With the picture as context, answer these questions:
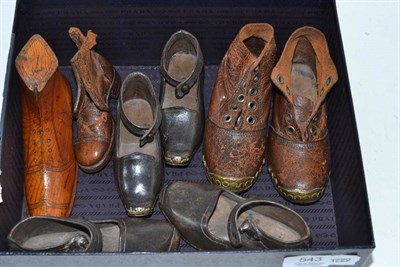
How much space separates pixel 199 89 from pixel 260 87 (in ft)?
0.46

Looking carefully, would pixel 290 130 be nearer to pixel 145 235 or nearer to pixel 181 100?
pixel 181 100

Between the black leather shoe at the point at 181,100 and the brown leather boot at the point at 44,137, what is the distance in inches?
8.2

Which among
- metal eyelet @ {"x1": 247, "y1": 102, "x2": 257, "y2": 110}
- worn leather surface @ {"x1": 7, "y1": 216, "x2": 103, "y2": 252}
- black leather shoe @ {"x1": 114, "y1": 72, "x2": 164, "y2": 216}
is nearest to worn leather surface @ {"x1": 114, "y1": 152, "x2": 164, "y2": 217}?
black leather shoe @ {"x1": 114, "y1": 72, "x2": 164, "y2": 216}

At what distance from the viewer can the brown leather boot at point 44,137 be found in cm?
145

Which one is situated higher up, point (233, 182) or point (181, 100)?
point (181, 100)

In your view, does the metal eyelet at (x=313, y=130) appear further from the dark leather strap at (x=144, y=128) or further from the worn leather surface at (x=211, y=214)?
the dark leather strap at (x=144, y=128)

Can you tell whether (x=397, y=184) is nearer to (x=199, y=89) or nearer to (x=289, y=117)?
(x=289, y=117)

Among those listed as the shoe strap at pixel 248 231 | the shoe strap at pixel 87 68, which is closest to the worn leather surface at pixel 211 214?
the shoe strap at pixel 248 231

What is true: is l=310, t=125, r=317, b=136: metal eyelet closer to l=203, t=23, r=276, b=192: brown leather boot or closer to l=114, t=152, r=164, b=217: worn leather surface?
l=203, t=23, r=276, b=192: brown leather boot

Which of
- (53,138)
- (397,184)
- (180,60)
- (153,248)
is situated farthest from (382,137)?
(53,138)

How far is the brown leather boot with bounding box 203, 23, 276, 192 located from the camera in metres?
1.47

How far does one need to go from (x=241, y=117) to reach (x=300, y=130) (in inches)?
4.8

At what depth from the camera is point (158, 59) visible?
1717 millimetres

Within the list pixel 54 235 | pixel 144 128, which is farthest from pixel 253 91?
pixel 54 235
